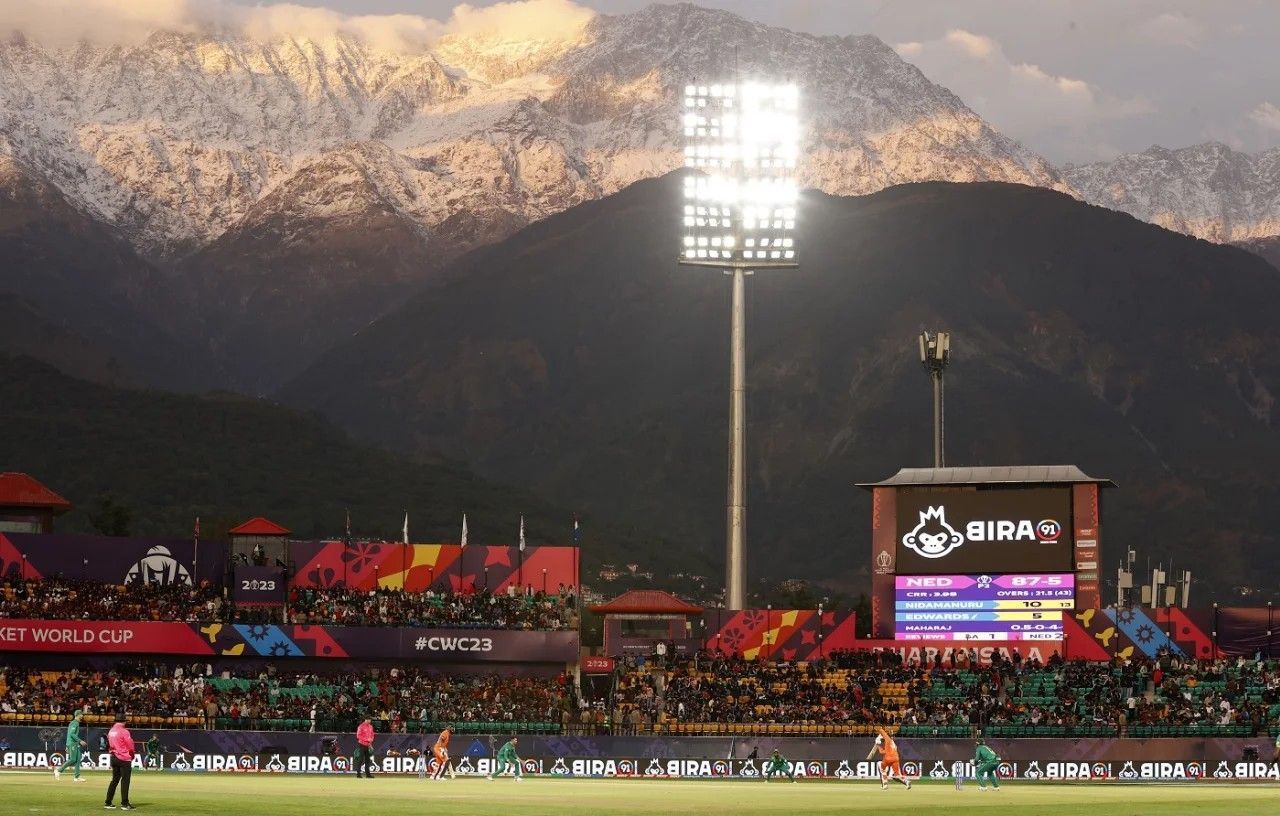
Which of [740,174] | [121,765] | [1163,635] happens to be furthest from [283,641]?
[121,765]

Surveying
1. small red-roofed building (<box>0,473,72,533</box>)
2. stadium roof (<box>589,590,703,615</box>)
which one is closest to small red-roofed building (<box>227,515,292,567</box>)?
small red-roofed building (<box>0,473,72,533</box>)

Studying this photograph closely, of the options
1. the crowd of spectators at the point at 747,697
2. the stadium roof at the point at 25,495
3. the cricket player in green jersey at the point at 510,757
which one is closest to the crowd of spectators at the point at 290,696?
the crowd of spectators at the point at 747,697

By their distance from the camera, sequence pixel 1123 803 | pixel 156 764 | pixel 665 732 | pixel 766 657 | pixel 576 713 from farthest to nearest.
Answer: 1. pixel 766 657
2. pixel 576 713
3. pixel 665 732
4. pixel 156 764
5. pixel 1123 803

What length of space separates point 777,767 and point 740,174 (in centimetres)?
3900

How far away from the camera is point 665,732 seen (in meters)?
86.4

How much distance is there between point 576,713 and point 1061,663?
23.1 meters

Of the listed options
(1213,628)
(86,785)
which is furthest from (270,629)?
(1213,628)

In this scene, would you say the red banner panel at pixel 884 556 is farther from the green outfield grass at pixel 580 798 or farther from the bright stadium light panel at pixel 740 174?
the green outfield grass at pixel 580 798

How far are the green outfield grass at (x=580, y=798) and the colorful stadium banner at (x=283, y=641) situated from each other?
23.8 m

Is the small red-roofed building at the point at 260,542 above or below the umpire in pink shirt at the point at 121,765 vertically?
above

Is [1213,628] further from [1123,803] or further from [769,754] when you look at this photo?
[1123,803]

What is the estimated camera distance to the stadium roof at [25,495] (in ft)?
343

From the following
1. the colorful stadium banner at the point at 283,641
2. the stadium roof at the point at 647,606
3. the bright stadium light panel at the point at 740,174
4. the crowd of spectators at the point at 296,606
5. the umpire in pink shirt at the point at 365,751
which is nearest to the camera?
the umpire in pink shirt at the point at 365,751

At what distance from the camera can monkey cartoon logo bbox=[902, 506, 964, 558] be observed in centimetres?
9025
